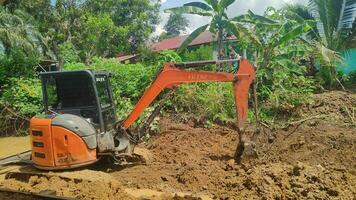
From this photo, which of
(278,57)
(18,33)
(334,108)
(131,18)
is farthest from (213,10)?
(131,18)

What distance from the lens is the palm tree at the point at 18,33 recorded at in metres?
19.1

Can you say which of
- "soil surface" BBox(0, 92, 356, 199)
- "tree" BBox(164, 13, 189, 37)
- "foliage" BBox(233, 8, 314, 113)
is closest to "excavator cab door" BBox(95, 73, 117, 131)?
"soil surface" BBox(0, 92, 356, 199)

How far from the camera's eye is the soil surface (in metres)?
6.00

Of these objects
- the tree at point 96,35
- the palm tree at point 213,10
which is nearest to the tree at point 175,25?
the tree at point 96,35

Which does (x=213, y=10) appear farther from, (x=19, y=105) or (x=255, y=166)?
(x=255, y=166)

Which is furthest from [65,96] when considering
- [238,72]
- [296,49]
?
[296,49]

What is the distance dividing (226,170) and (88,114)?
2.62 m

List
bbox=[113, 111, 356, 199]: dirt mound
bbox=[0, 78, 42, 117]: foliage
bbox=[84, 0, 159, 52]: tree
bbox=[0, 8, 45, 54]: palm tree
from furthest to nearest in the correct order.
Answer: bbox=[84, 0, 159, 52]: tree
bbox=[0, 8, 45, 54]: palm tree
bbox=[0, 78, 42, 117]: foliage
bbox=[113, 111, 356, 199]: dirt mound

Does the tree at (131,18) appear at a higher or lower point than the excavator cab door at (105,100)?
higher

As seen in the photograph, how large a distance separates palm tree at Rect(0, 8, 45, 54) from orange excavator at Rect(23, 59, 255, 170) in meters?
11.9

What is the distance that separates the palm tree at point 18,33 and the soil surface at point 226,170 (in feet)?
36.3

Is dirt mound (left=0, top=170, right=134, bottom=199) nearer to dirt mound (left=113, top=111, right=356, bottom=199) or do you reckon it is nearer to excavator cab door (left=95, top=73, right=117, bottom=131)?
dirt mound (left=113, top=111, right=356, bottom=199)

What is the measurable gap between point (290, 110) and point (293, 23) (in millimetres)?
3901

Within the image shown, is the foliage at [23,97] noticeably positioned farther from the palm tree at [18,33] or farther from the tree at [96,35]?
the tree at [96,35]
